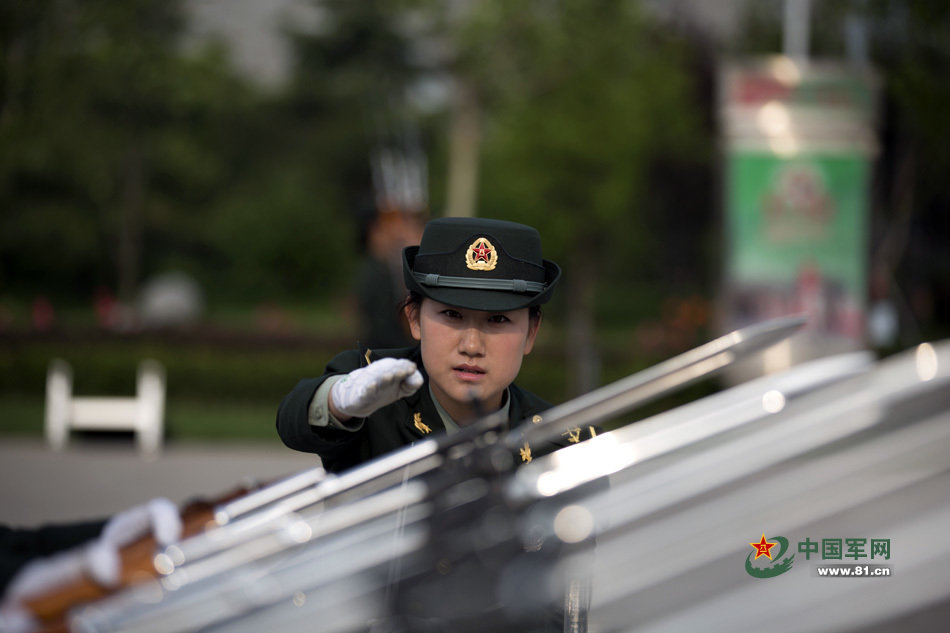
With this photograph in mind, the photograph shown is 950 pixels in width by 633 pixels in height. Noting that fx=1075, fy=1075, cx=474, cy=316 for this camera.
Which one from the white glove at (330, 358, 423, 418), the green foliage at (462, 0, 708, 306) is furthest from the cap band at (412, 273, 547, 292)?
the green foliage at (462, 0, 708, 306)

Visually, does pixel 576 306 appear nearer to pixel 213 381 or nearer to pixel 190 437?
pixel 213 381

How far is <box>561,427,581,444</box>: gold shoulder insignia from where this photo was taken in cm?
213

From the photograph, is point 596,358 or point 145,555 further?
point 596,358

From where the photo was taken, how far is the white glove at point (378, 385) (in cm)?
158

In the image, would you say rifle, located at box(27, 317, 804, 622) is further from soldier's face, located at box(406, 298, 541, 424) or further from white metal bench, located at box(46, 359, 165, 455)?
white metal bench, located at box(46, 359, 165, 455)

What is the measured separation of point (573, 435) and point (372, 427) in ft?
1.33

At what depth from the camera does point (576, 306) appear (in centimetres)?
1847

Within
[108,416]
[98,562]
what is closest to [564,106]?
[108,416]

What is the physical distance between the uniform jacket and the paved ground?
4020 millimetres

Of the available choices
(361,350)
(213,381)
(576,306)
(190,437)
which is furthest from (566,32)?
(361,350)

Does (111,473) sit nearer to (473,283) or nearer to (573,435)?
(573,435)

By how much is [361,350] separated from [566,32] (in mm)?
14103

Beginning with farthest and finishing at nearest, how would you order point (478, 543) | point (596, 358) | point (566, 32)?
1. point (566, 32)
2. point (596, 358)
3. point (478, 543)

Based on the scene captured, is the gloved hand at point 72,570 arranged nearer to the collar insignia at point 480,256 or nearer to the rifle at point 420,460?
the rifle at point 420,460
